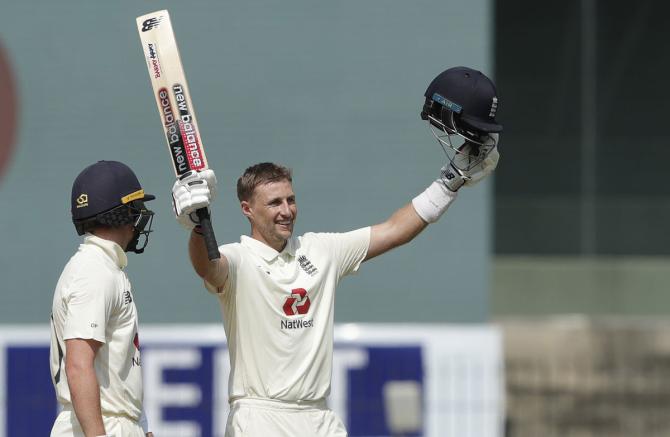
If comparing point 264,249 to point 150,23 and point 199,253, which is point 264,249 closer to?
point 199,253

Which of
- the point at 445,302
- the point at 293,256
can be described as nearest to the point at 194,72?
the point at 445,302

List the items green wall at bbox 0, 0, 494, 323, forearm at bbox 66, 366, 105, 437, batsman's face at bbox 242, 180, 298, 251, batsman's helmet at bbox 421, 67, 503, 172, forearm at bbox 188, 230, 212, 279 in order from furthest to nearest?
1. green wall at bbox 0, 0, 494, 323
2. batsman's helmet at bbox 421, 67, 503, 172
3. batsman's face at bbox 242, 180, 298, 251
4. forearm at bbox 188, 230, 212, 279
5. forearm at bbox 66, 366, 105, 437

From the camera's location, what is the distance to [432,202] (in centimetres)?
483

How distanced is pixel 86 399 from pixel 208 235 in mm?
683

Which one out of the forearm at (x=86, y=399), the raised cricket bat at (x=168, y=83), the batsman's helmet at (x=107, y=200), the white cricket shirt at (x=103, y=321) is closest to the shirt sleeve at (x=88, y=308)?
the white cricket shirt at (x=103, y=321)

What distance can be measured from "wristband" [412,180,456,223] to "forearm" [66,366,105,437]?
4.95ft

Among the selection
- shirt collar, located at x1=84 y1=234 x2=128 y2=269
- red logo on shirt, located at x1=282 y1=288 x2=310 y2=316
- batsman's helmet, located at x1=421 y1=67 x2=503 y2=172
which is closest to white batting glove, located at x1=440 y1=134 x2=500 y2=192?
batsman's helmet, located at x1=421 y1=67 x2=503 y2=172

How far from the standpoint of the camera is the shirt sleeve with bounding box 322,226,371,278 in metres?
4.74

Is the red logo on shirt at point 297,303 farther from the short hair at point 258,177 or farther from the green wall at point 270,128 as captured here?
the green wall at point 270,128

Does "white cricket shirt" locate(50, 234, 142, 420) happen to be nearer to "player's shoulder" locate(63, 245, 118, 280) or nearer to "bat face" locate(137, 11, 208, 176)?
"player's shoulder" locate(63, 245, 118, 280)

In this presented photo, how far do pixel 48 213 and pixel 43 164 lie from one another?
41 centimetres

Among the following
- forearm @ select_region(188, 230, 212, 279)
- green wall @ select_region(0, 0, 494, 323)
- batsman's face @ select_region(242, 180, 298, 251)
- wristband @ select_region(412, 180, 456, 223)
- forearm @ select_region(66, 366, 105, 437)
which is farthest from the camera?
green wall @ select_region(0, 0, 494, 323)

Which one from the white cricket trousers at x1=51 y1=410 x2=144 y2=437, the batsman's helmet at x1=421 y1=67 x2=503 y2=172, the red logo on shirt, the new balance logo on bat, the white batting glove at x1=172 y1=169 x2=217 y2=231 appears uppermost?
the new balance logo on bat

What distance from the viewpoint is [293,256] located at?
15.2 feet
